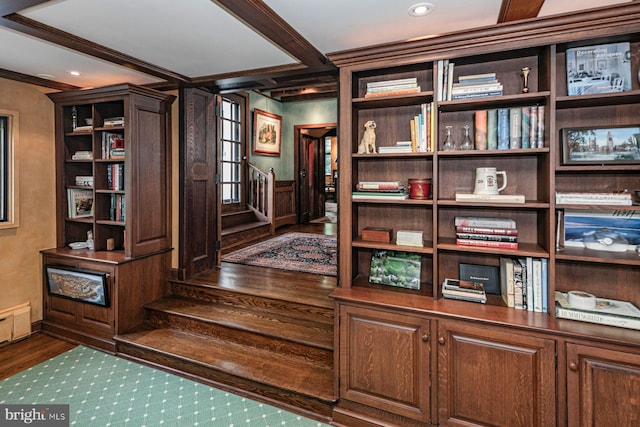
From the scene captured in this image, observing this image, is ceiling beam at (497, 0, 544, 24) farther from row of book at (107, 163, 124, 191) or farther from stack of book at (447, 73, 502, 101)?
row of book at (107, 163, 124, 191)

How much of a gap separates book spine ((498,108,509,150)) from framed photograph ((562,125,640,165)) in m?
0.28

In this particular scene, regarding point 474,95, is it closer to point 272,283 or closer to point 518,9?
point 518,9

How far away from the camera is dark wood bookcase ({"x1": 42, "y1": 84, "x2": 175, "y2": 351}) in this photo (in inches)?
123

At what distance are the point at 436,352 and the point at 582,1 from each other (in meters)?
2.09

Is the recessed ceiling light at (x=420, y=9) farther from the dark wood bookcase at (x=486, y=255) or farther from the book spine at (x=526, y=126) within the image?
Result: the book spine at (x=526, y=126)

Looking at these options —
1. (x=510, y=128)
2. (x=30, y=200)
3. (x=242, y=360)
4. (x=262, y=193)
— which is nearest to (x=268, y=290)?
(x=242, y=360)

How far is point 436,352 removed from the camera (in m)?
1.96

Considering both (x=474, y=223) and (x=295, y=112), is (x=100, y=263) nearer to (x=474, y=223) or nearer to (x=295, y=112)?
(x=474, y=223)

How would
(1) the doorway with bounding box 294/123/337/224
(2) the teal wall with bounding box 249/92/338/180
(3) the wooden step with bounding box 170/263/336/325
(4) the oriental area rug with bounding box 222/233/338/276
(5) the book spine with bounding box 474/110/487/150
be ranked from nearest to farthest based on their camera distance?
(5) the book spine with bounding box 474/110/487/150, (3) the wooden step with bounding box 170/263/336/325, (4) the oriental area rug with bounding box 222/233/338/276, (2) the teal wall with bounding box 249/92/338/180, (1) the doorway with bounding box 294/123/337/224

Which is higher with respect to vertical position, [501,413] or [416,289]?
[416,289]

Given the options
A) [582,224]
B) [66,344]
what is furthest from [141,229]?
[582,224]

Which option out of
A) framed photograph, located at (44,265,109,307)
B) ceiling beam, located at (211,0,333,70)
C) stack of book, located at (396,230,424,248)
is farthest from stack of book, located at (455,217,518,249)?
framed photograph, located at (44,265,109,307)

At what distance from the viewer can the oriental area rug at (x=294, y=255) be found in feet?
13.7

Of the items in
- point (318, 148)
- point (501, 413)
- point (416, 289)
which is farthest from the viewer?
point (318, 148)
